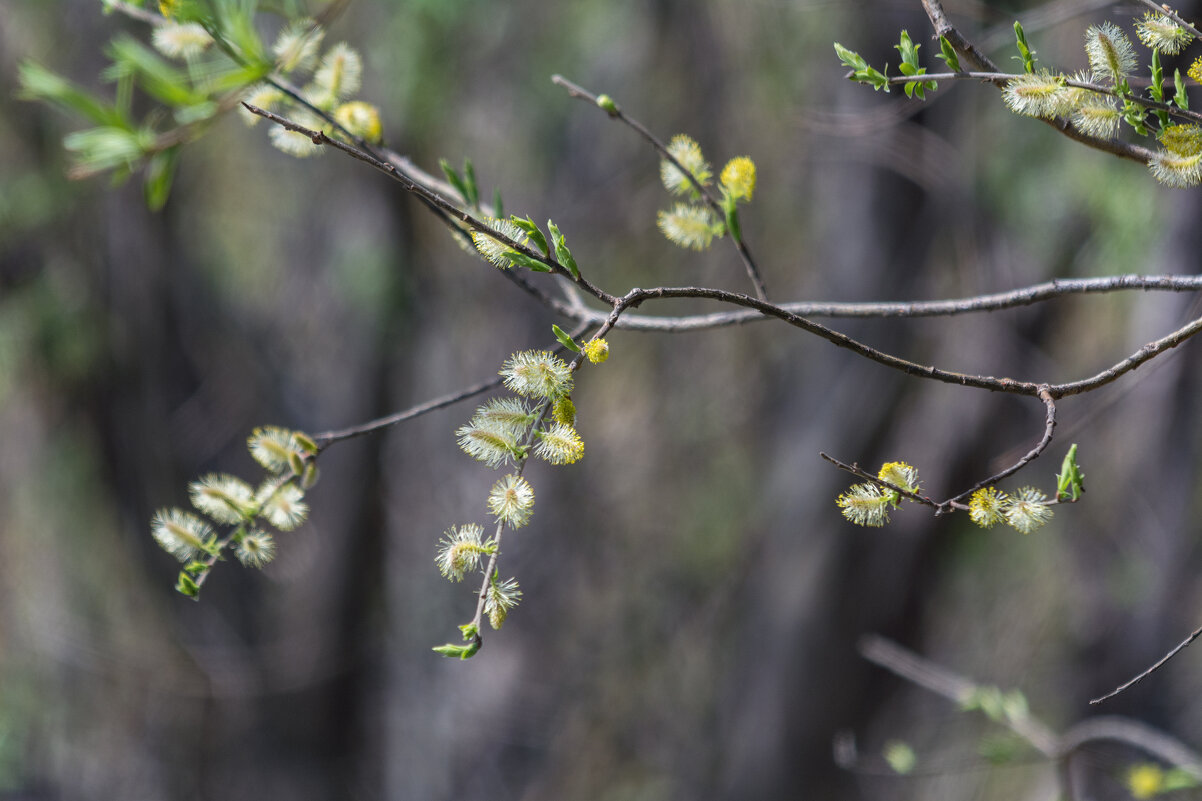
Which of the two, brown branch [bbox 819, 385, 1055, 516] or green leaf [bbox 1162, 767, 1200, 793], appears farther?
green leaf [bbox 1162, 767, 1200, 793]

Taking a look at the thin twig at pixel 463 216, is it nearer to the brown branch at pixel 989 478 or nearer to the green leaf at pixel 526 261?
the green leaf at pixel 526 261

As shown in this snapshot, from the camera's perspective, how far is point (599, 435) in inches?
99.3

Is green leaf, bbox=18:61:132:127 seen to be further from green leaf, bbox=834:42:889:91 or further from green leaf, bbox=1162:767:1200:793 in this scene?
green leaf, bbox=1162:767:1200:793

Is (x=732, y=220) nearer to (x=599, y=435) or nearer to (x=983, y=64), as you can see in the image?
(x=983, y=64)

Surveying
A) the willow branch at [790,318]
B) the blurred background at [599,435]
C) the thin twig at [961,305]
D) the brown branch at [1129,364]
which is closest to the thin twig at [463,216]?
the willow branch at [790,318]

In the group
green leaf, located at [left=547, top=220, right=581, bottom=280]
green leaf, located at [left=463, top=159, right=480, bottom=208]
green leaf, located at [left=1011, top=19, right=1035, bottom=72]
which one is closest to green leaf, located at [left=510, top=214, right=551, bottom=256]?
green leaf, located at [left=547, top=220, right=581, bottom=280]

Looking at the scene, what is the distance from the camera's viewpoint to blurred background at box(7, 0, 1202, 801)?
1.43 metres

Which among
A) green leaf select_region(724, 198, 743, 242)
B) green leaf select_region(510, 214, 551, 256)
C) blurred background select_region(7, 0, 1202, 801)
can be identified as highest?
blurred background select_region(7, 0, 1202, 801)

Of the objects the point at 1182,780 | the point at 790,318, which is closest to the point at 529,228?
the point at 790,318

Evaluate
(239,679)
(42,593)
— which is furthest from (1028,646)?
(42,593)

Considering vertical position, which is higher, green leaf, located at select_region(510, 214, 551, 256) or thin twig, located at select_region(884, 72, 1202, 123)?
thin twig, located at select_region(884, 72, 1202, 123)

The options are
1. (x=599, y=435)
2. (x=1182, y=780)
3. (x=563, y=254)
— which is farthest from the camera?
(x=599, y=435)

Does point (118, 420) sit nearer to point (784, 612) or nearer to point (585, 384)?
point (585, 384)

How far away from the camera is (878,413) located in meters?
1.41
